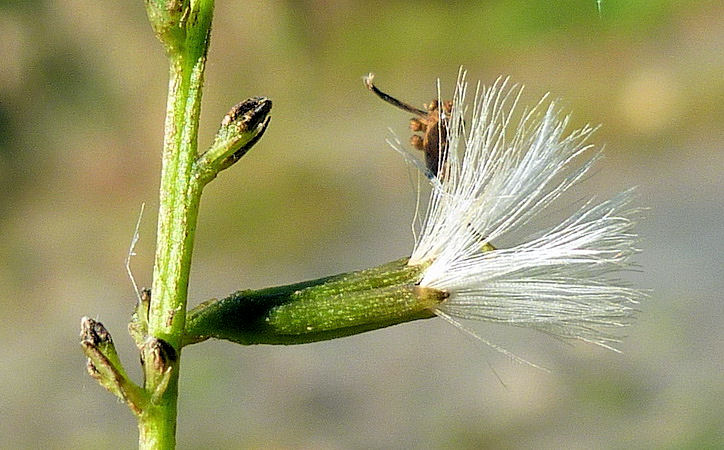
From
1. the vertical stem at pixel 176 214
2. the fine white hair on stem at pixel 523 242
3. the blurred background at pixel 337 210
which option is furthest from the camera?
the blurred background at pixel 337 210

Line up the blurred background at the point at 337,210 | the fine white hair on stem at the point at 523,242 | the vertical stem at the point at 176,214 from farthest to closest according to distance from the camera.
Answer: the blurred background at the point at 337,210 → the fine white hair on stem at the point at 523,242 → the vertical stem at the point at 176,214

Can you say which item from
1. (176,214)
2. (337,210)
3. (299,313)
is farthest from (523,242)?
(337,210)

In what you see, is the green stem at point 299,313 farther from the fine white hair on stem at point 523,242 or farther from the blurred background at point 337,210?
the blurred background at point 337,210

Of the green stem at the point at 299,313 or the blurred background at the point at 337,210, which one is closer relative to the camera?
the green stem at the point at 299,313

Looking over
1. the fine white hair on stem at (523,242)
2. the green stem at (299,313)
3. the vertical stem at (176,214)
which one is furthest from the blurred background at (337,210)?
the vertical stem at (176,214)

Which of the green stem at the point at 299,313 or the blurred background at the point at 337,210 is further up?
the blurred background at the point at 337,210

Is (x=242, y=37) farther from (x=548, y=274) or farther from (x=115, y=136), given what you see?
(x=548, y=274)

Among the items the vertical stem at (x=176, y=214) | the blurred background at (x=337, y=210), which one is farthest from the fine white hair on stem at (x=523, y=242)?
the blurred background at (x=337, y=210)

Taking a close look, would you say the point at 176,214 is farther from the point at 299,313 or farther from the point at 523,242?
the point at 523,242
